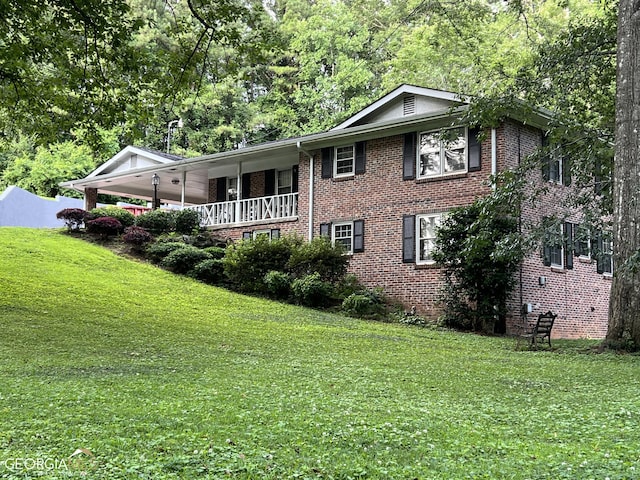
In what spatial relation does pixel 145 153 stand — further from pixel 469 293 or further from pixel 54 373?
pixel 54 373

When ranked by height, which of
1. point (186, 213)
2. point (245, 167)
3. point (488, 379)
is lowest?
point (488, 379)

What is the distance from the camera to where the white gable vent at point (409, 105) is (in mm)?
19250

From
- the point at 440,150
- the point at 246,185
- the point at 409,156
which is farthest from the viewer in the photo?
the point at 246,185

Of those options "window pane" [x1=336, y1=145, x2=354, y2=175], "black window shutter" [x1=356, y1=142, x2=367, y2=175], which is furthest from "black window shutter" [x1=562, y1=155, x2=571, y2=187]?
"window pane" [x1=336, y1=145, x2=354, y2=175]

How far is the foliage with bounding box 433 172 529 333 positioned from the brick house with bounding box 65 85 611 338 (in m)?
0.90

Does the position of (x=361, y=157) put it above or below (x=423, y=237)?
above

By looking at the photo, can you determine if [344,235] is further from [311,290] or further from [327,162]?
[311,290]

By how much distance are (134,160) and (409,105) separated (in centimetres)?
1335

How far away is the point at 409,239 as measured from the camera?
729 inches

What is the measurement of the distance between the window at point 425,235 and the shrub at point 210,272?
5.91 meters

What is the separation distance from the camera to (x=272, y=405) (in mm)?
6156

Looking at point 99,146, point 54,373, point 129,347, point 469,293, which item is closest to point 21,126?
point 99,146

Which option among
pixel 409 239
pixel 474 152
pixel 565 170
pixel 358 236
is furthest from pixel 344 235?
pixel 565 170

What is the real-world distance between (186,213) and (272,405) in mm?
18862
